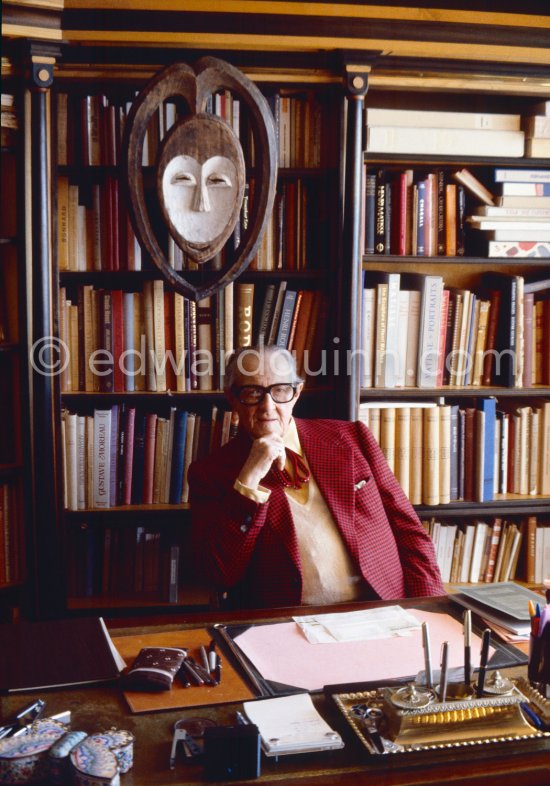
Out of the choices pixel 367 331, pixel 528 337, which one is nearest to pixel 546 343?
pixel 528 337

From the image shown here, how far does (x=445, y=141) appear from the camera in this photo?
9.07 ft

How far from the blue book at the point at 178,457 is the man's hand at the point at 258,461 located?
0.72 m

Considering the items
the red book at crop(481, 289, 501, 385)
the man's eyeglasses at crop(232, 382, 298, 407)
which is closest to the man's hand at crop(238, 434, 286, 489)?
the man's eyeglasses at crop(232, 382, 298, 407)

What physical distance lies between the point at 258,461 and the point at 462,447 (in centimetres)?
112

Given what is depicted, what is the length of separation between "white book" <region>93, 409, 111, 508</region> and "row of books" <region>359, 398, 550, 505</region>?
85 centimetres

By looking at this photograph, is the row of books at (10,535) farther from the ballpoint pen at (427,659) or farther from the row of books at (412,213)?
the ballpoint pen at (427,659)

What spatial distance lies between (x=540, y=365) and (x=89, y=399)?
1605mm

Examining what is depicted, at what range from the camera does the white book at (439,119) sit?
8.96 ft

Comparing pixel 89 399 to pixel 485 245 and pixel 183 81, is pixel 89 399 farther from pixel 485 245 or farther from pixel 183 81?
pixel 485 245

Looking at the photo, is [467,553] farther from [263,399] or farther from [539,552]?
[263,399]

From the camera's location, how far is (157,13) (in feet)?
8.25

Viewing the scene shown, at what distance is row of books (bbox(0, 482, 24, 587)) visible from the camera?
8.87ft

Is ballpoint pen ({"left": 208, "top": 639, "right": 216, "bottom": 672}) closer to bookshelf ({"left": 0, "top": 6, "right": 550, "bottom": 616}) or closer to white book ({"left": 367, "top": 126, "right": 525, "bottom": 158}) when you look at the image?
bookshelf ({"left": 0, "top": 6, "right": 550, "bottom": 616})

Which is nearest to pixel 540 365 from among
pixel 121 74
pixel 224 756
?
pixel 121 74
